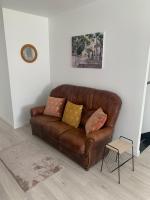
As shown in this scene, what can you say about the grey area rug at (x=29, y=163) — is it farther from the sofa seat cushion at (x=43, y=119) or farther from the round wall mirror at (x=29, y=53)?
the round wall mirror at (x=29, y=53)

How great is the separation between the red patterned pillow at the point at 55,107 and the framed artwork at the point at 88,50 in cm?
82

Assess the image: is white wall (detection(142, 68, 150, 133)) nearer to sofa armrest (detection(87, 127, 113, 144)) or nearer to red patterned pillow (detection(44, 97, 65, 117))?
sofa armrest (detection(87, 127, 113, 144))

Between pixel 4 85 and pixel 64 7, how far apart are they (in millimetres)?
2060

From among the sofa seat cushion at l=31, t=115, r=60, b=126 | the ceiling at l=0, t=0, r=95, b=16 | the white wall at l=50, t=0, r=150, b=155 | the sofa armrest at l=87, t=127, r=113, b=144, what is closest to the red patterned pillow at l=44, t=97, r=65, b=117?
the sofa seat cushion at l=31, t=115, r=60, b=126

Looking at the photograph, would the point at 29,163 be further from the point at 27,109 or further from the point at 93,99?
the point at 27,109

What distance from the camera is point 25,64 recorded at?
3500mm

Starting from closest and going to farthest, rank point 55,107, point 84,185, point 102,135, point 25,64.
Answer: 1. point 84,185
2. point 102,135
3. point 55,107
4. point 25,64

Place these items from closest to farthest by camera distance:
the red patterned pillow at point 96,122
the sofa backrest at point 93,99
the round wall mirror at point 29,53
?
1. the red patterned pillow at point 96,122
2. the sofa backrest at point 93,99
3. the round wall mirror at point 29,53

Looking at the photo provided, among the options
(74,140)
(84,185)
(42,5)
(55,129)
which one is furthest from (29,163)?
(42,5)

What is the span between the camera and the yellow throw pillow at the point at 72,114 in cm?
277

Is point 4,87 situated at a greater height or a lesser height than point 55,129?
greater

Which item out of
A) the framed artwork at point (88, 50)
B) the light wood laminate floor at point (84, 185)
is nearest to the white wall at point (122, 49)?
the framed artwork at point (88, 50)

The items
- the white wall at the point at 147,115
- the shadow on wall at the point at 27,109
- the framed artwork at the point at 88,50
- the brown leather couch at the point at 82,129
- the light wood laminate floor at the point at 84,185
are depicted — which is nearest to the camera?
the light wood laminate floor at the point at 84,185

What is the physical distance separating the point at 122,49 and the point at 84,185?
2.03 m
